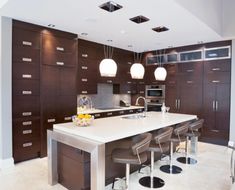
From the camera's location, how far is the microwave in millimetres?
6029

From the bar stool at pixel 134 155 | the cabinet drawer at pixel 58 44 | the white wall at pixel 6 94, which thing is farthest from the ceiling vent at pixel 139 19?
the white wall at pixel 6 94

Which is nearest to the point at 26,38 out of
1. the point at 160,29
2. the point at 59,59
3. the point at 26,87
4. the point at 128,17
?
the point at 59,59

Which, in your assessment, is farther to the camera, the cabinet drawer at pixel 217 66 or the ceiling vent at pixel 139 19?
the cabinet drawer at pixel 217 66

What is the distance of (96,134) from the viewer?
7.25ft

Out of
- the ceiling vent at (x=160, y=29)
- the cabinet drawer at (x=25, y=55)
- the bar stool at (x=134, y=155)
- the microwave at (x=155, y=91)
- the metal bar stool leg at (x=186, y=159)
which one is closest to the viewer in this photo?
the bar stool at (x=134, y=155)

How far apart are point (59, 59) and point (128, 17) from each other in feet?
6.07

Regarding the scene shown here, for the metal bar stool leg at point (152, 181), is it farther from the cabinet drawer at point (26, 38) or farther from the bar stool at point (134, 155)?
the cabinet drawer at point (26, 38)

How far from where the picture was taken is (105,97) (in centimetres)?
606

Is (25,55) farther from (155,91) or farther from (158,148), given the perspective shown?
(155,91)

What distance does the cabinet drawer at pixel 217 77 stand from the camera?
190 inches

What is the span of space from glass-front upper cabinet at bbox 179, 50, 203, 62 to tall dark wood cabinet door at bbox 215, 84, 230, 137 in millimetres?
998

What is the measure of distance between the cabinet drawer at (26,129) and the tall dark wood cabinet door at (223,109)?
454 centimetres

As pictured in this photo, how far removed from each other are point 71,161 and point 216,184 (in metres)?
2.24

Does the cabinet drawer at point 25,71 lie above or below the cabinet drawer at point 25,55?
below
